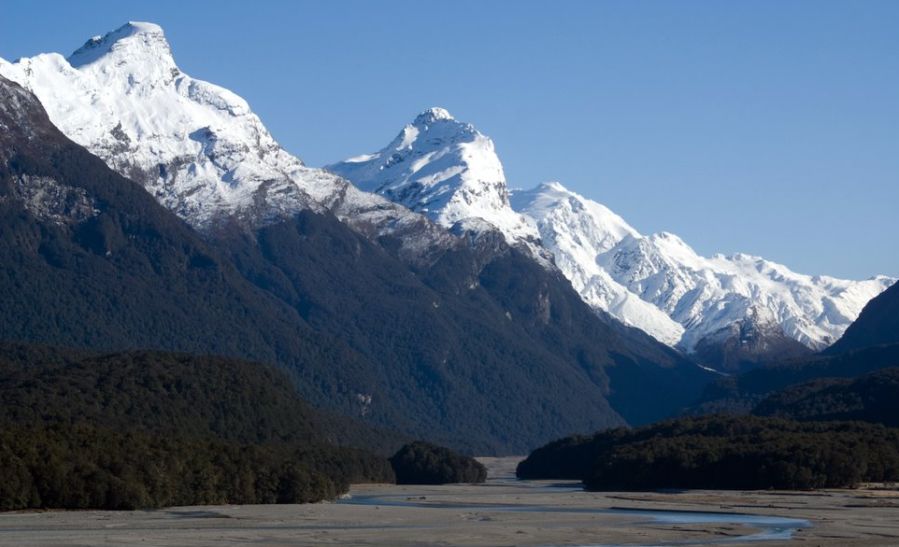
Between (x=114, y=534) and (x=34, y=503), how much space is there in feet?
118

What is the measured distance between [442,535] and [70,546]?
1443 inches

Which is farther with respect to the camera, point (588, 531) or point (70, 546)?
point (588, 531)

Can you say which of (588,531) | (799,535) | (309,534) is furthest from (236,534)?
(799,535)

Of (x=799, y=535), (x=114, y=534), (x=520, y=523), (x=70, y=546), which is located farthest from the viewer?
(x=520, y=523)

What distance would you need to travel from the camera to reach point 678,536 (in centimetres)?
17338

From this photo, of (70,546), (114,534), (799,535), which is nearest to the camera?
(70,546)

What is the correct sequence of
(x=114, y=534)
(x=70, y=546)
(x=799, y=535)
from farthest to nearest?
Result: (x=799, y=535), (x=114, y=534), (x=70, y=546)

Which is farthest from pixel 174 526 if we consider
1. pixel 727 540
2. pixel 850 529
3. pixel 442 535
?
pixel 850 529

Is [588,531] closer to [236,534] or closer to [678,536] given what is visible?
[678,536]

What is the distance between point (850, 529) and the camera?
18012 cm

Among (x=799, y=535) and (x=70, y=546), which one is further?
(x=799, y=535)

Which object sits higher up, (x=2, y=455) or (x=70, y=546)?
(x=2, y=455)

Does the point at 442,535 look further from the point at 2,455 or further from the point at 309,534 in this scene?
the point at 2,455

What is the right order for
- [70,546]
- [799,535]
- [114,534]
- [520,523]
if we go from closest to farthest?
[70,546] → [114,534] → [799,535] → [520,523]
